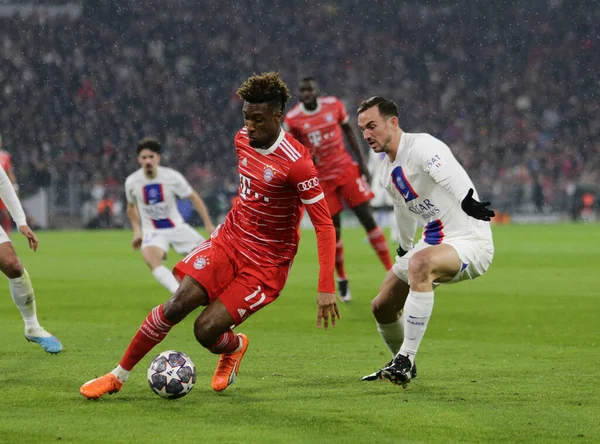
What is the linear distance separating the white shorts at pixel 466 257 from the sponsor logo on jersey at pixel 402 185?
0.34 metres

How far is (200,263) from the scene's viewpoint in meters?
5.74

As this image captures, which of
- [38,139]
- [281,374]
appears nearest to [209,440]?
[281,374]

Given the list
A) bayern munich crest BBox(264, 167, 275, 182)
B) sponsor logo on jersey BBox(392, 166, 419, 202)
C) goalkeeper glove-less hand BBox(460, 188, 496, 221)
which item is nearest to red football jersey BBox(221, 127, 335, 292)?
bayern munich crest BBox(264, 167, 275, 182)

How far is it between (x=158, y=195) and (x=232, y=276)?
19.4ft

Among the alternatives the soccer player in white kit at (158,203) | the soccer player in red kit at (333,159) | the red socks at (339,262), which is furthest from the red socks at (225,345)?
the soccer player in white kit at (158,203)

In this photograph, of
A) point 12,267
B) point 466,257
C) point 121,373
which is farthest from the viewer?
point 12,267

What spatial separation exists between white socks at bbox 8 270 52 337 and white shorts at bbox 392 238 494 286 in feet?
9.41

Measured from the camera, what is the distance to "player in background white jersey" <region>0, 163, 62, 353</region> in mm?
7216

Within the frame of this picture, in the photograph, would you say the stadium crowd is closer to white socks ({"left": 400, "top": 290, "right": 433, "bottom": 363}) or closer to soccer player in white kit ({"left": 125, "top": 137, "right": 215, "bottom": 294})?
soccer player in white kit ({"left": 125, "top": 137, "right": 215, "bottom": 294})

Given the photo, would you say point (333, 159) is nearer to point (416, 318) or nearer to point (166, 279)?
point (166, 279)

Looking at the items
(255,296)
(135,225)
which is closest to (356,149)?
(135,225)

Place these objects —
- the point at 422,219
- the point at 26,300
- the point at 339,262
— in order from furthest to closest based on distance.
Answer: the point at 339,262 → the point at 26,300 → the point at 422,219

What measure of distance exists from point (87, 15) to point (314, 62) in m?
8.29

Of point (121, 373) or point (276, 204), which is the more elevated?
point (276, 204)
